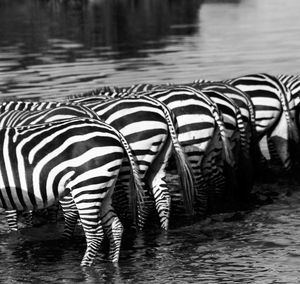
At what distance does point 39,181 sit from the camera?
9.88 m

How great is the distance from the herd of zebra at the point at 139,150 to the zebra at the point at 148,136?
1cm

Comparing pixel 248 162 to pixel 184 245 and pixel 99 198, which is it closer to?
pixel 184 245

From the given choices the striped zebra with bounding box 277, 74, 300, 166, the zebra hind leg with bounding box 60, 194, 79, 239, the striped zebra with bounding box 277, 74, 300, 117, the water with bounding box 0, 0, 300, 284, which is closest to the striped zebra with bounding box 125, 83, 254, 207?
the water with bounding box 0, 0, 300, 284

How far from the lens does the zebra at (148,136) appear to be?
1125 centimetres

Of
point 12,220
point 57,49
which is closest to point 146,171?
point 12,220

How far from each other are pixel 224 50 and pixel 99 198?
26.7 metres

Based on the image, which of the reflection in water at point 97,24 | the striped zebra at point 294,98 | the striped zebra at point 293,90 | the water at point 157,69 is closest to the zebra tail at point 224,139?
the water at point 157,69

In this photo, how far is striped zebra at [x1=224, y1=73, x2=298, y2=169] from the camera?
14.0 metres

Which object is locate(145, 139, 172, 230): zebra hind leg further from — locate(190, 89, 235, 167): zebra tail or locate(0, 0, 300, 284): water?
locate(190, 89, 235, 167): zebra tail

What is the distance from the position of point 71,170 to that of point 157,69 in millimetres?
19993

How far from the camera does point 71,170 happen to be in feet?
32.0

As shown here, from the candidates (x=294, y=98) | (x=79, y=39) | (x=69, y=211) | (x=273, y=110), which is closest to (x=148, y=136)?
(x=69, y=211)

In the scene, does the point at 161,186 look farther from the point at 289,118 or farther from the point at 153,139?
the point at 289,118

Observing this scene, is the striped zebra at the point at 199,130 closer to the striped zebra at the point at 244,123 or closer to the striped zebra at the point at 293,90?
the striped zebra at the point at 244,123
